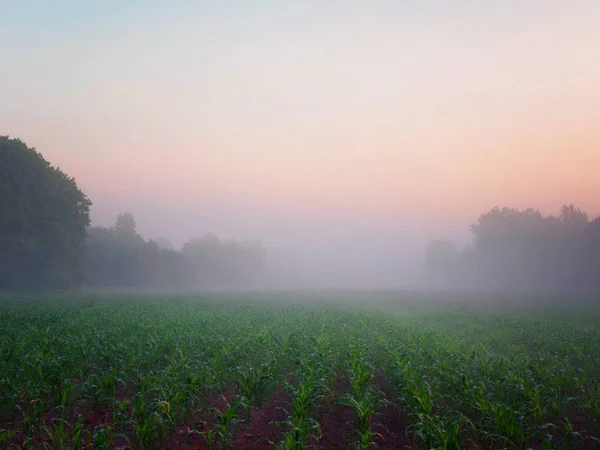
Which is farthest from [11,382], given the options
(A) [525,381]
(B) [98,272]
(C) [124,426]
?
(B) [98,272]

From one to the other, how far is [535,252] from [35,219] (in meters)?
107

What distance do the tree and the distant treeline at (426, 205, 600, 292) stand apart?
97342 mm

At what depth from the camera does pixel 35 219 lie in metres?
46.3

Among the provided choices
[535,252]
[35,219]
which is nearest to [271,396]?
[35,219]

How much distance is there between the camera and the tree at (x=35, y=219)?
44031 mm

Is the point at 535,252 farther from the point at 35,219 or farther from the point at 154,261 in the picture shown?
the point at 35,219

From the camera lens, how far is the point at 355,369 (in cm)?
1084

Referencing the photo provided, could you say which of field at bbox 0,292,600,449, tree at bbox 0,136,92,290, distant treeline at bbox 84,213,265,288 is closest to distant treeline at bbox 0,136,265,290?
tree at bbox 0,136,92,290

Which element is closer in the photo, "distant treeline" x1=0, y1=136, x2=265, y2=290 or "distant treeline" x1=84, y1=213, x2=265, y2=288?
"distant treeline" x1=0, y1=136, x2=265, y2=290

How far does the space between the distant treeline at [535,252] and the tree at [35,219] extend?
9734 centimetres

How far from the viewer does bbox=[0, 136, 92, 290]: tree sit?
44031 mm

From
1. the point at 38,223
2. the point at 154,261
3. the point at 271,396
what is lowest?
the point at 271,396

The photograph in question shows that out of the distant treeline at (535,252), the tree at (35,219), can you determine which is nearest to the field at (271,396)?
the tree at (35,219)

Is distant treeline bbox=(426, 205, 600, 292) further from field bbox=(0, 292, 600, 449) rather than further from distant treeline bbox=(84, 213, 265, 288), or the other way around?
distant treeline bbox=(84, 213, 265, 288)
